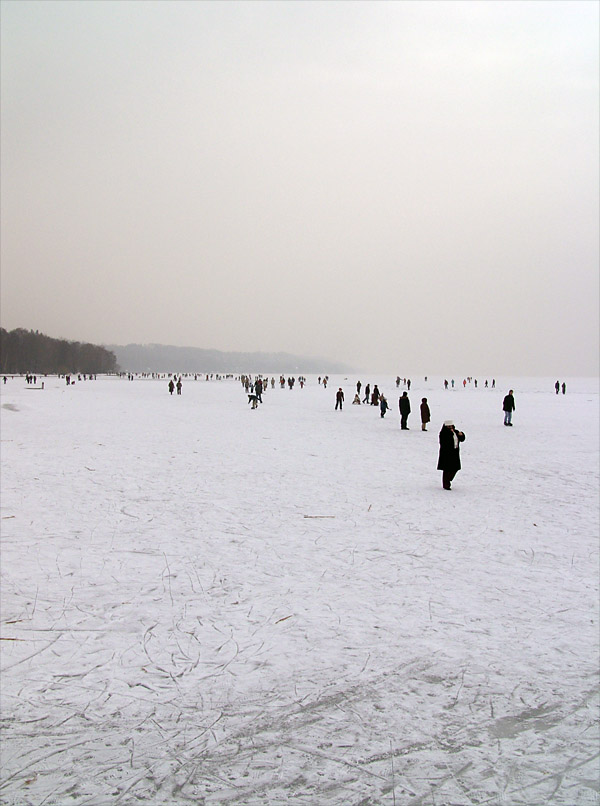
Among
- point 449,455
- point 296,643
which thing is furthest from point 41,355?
point 296,643

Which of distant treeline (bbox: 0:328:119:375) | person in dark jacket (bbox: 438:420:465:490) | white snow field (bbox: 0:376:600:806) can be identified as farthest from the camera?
distant treeline (bbox: 0:328:119:375)

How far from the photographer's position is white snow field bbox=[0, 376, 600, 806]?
3.61 meters

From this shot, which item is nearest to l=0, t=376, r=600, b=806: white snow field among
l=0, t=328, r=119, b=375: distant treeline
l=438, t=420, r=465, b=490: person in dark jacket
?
l=438, t=420, r=465, b=490: person in dark jacket

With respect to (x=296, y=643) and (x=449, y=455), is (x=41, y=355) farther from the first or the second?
(x=296, y=643)

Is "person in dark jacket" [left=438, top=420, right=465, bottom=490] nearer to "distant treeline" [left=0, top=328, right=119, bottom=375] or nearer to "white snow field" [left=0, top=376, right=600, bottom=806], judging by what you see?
"white snow field" [left=0, top=376, right=600, bottom=806]

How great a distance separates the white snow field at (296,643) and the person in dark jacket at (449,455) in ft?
1.24

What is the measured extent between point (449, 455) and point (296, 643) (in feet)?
24.8

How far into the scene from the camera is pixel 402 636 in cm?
546

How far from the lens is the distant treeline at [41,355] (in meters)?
117

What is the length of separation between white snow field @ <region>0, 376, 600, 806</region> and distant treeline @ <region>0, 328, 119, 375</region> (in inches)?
4675

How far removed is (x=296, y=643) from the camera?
5.30 metres

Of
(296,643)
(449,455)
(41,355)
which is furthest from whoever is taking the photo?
(41,355)

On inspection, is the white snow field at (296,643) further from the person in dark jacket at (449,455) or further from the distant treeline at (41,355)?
the distant treeline at (41,355)

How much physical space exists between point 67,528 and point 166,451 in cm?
747
